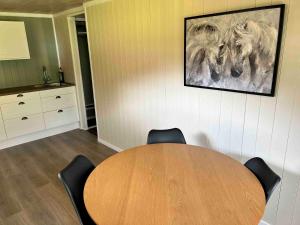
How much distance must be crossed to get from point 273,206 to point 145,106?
1.75 meters

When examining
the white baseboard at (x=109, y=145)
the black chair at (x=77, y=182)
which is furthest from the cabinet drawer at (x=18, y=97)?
the black chair at (x=77, y=182)

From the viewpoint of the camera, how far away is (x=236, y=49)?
1818 mm

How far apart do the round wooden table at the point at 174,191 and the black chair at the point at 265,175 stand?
61mm

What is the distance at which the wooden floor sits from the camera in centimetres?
→ 227

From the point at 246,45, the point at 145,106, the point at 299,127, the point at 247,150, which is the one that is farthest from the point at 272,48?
the point at 145,106

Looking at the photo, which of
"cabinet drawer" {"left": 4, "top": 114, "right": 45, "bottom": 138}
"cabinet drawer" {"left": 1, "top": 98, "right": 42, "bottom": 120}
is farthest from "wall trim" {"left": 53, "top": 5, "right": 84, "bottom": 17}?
"cabinet drawer" {"left": 4, "top": 114, "right": 45, "bottom": 138}

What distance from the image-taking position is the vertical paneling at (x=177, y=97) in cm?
169

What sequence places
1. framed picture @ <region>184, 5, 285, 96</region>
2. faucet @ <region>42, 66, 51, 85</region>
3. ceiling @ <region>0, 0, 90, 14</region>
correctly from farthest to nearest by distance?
faucet @ <region>42, 66, 51, 85</region> → ceiling @ <region>0, 0, 90, 14</region> → framed picture @ <region>184, 5, 285, 96</region>

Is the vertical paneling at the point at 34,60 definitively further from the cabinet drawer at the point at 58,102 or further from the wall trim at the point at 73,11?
the cabinet drawer at the point at 58,102

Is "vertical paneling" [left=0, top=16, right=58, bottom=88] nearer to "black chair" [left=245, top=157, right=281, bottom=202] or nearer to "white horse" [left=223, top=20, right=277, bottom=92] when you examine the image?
"white horse" [left=223, top=20, right=277, bottom=92]

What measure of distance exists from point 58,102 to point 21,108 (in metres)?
0.65

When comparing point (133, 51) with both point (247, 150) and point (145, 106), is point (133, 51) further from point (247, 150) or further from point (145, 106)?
point (247, 150)

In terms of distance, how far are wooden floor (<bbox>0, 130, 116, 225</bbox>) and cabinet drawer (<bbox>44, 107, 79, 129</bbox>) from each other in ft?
0.82

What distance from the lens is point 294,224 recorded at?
1.81 meters
